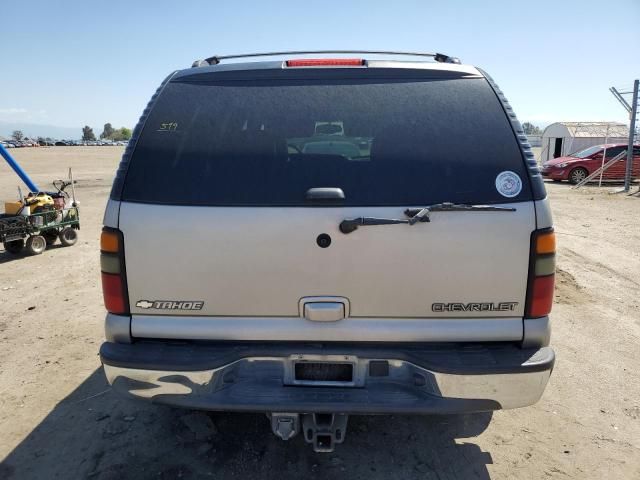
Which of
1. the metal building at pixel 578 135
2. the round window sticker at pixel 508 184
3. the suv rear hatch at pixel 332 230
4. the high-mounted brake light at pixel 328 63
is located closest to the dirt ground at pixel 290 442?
the suv rear hatch at pixel 332 230

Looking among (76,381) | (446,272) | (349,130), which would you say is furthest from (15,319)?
(446,272)

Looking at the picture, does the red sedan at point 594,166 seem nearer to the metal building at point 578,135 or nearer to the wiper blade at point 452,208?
the metal building at point 578,135

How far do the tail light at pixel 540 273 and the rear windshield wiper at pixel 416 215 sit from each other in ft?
0.73

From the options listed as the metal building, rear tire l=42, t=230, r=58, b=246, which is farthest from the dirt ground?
the metal building

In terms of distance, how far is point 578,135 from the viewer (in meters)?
26.2

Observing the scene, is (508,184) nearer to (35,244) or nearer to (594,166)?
(35,244)

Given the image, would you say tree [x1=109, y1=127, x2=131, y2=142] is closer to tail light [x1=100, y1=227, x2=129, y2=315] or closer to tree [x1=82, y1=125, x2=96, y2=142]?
tree [x1=82, y1=125, x2=96, y2=142]

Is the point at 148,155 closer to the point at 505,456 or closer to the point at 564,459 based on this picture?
the point at 505,456

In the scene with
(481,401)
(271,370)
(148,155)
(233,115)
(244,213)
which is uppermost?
(233,115)

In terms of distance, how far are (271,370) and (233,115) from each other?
129 cm

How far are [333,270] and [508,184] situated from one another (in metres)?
0.92

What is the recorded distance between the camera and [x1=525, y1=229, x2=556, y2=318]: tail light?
7.20 ft

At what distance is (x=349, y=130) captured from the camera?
7.94 feet

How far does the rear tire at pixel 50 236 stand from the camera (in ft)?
26.1
